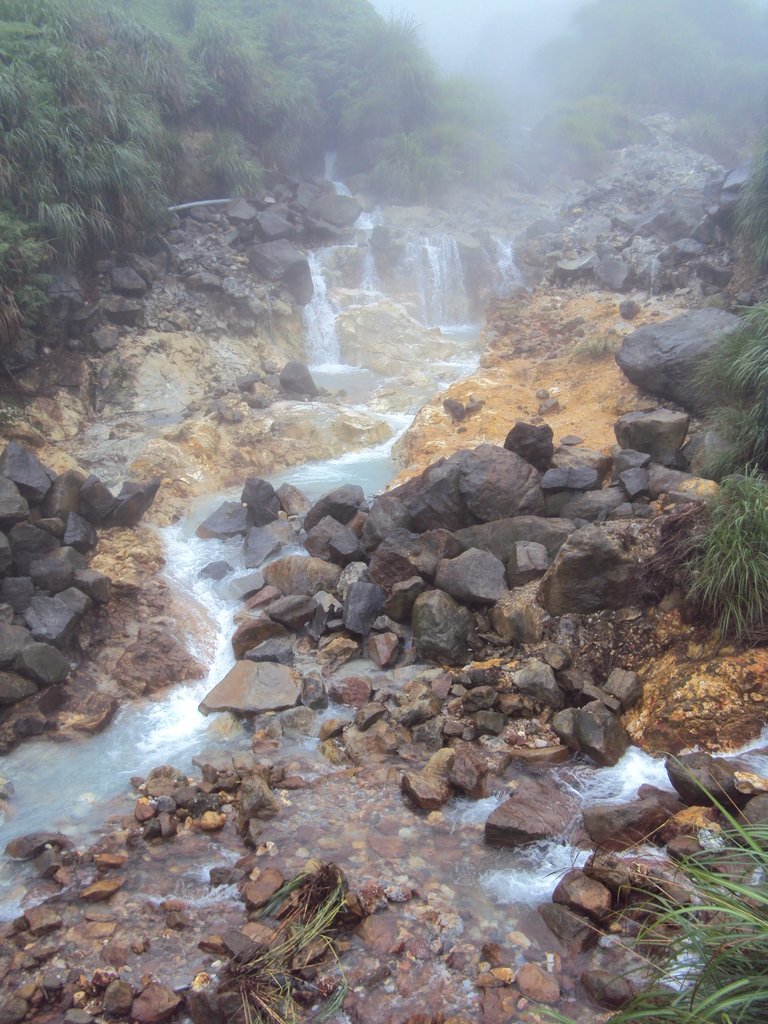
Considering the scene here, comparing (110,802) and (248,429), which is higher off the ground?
(248,429)

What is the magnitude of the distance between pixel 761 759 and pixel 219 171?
16480 millimetres

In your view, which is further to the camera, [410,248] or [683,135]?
[683,135]

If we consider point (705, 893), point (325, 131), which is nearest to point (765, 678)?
point (705, 893)

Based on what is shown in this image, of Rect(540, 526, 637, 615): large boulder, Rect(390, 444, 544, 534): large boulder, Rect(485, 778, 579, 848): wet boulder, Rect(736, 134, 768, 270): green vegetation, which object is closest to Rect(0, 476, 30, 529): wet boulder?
Rect(390, 444, 544, 534): large boulder

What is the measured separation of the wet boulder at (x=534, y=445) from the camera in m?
7.62

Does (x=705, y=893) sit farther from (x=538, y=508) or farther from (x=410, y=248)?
(x=410, y=248)

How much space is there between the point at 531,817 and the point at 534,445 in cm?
422

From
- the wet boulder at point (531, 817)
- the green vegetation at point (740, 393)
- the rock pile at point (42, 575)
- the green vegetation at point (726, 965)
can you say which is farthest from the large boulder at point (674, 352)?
the green vegetation at point (726, 965)

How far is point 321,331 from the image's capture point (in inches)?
591

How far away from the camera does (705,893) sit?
91.6 inches

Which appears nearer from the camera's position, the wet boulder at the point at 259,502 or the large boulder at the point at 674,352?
the large boulder at the point at 674,352

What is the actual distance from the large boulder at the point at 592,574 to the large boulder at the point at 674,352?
140 inches

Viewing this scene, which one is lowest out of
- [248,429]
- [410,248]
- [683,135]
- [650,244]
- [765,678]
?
[765,678]

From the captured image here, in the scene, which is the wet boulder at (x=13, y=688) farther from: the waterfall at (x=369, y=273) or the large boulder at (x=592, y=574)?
the waterfall at (x=369, y=273)
